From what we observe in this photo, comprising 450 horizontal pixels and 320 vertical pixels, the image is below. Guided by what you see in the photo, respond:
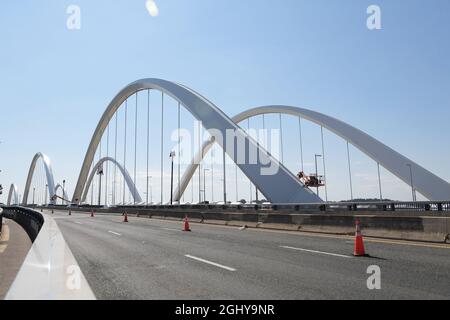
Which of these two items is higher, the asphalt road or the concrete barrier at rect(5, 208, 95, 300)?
the concrete barrier at rect(5, 208, 95, 300)

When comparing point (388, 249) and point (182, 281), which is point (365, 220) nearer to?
point (388, 249)

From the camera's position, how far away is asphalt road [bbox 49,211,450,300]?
5.95 meters

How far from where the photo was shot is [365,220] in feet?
50.0

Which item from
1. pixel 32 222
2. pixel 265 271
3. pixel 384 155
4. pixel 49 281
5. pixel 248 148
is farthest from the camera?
pixel 384 155

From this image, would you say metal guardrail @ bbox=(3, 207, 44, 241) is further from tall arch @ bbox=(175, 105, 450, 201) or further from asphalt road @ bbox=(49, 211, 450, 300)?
tall arch @ bbox=(175, 105, 450, 201)

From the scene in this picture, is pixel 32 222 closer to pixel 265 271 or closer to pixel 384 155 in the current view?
pixel 265 271

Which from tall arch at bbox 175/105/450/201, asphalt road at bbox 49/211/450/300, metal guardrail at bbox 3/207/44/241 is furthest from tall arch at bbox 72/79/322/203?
asphalt road at bbox 49/211/450/300

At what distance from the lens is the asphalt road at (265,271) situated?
19.5 ft

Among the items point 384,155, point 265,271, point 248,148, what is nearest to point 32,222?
point 248,148

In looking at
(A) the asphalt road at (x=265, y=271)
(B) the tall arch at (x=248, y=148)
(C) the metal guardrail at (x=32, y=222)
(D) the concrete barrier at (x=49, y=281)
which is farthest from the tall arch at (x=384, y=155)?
(D) the concrete barrier at (x=49, y=281)

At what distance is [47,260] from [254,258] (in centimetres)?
466

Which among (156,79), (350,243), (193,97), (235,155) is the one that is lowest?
(350,243)

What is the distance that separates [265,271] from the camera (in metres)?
7.84
